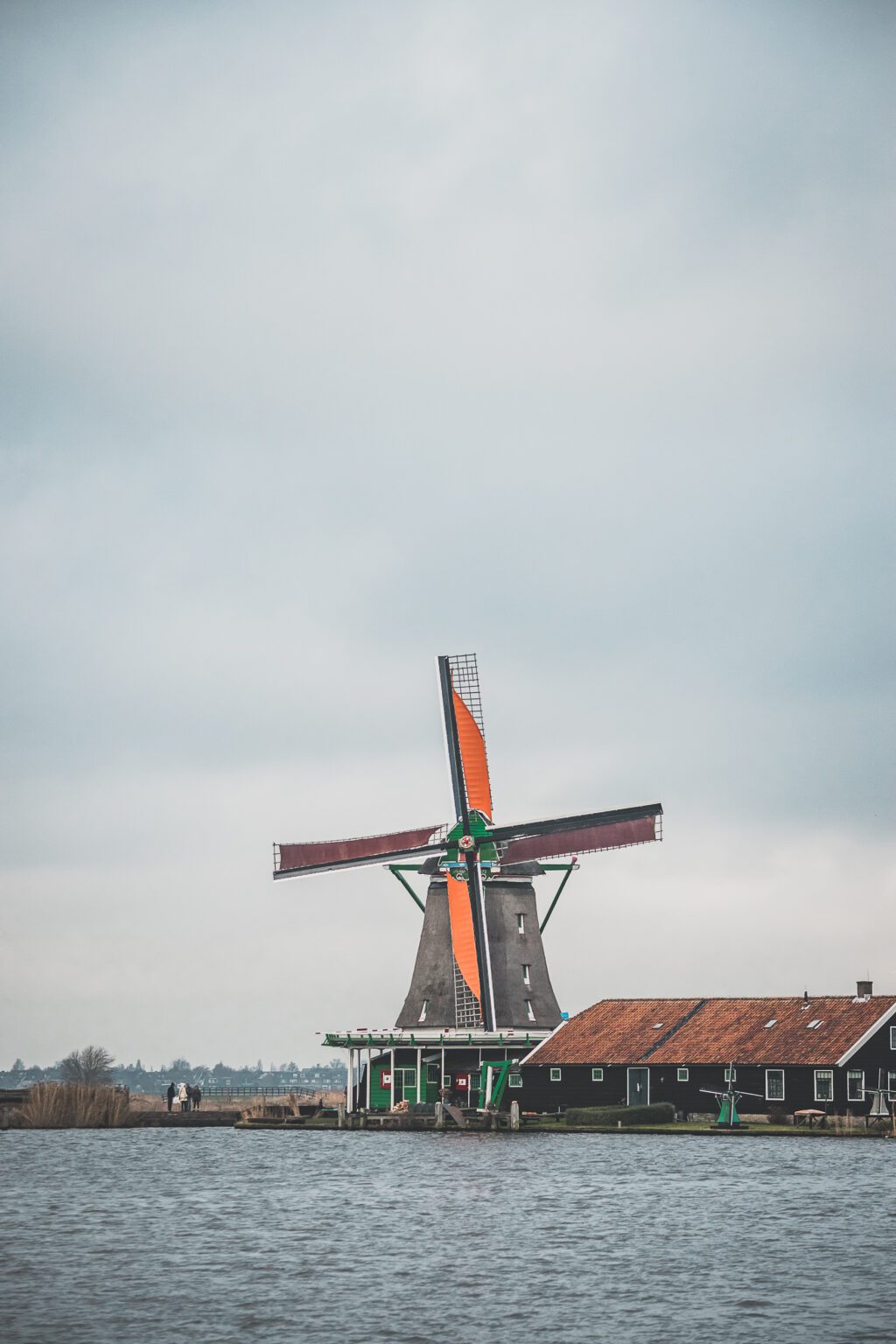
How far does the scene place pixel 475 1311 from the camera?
22922mm

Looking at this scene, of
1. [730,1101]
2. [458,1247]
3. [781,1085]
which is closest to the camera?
[458,1247]

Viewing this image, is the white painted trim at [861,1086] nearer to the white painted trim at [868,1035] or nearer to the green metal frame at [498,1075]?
the white painted trim at [868,1035]

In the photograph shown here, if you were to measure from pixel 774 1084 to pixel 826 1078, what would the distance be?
166 cm

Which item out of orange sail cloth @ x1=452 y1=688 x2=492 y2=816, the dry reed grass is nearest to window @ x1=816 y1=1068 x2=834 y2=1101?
orange sail cloth @ x1=452 y1=688 x2=492 y2=816

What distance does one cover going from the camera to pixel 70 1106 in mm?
63500

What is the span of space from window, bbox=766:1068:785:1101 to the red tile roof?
17.5 inches

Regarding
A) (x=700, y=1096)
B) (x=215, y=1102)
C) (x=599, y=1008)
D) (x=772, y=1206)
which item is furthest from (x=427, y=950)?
(x=215, y=1102)

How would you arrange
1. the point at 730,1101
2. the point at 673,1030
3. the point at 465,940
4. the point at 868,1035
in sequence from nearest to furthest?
the point at 730,1101
the point at 868,1035
the point at 673,1030
the point at 465,940

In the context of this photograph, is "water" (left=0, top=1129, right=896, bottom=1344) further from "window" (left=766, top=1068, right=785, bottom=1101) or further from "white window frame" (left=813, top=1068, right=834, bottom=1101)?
"window" (left=766, top=1068, right=785, bottom=1101)

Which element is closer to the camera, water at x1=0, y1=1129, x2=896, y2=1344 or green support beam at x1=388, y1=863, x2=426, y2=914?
water at x1=0, y1=1129, x2=896, y2=1344

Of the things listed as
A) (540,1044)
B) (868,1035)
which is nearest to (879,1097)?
(868,1035)

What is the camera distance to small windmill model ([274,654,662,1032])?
197ft

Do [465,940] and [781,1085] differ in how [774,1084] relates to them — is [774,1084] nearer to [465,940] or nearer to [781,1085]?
[781,1085]

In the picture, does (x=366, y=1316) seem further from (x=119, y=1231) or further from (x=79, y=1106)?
(x=79, y=1106)
